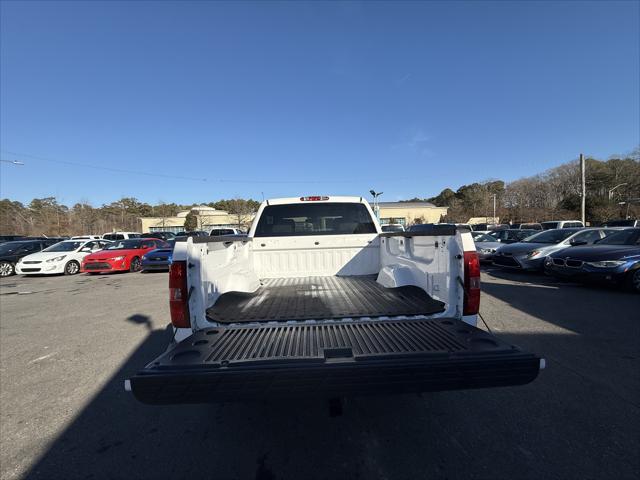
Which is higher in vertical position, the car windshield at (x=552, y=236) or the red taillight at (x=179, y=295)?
the red taillight at (x=179, y=295)

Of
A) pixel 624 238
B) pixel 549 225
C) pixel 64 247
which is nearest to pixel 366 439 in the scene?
pixel 624 238

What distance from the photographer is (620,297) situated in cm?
723

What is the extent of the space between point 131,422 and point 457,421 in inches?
119

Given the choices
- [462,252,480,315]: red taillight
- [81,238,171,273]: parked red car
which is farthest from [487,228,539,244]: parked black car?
[81,238,171,273]: parked red car

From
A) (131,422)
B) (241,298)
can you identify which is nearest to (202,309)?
(241,298)

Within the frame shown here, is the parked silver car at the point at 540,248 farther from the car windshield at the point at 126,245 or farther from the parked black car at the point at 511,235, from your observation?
the car windshield at the point at 126,245

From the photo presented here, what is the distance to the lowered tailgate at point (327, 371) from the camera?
1732mm

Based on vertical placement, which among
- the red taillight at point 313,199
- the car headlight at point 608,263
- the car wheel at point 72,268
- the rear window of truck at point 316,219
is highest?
the red taillight at point 313,199

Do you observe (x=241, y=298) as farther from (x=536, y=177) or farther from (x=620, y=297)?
(x=536, y=177)

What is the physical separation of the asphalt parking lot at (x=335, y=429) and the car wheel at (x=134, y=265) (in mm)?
11701

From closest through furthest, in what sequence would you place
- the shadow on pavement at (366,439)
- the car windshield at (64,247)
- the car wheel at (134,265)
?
the shadow on pavement at (366,439)
the car wheel at (134,265)
the car windshield at (64,247)

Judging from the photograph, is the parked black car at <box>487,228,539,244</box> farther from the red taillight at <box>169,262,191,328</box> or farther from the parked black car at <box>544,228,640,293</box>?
the red taillight at <box>169,262,191,328</box>

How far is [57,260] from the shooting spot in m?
14.7

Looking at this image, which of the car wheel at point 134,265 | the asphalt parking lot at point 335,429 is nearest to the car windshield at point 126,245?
the car wheel at point 134,265
